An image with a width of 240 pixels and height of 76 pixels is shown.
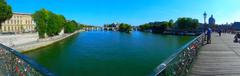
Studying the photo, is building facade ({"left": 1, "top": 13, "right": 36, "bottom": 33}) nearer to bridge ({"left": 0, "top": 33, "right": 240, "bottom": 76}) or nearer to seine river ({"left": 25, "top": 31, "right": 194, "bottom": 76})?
seine river ({"left": 25, "top": 31, "right": 194, "bottom": 76})

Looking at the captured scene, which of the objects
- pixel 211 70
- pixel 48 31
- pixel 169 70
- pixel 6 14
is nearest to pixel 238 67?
pixel 211 70

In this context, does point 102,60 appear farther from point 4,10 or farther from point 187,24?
point 187,24

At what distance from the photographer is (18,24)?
120 metres

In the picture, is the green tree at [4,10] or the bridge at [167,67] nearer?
the bridge at [167,67]

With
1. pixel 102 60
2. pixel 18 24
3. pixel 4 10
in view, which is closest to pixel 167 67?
pixel 102 60

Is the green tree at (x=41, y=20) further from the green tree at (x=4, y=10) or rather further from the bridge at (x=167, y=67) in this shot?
the bridge at (x=167, y=67)

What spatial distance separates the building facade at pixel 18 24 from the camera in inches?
4349

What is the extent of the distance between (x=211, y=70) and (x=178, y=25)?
13401 centimetres

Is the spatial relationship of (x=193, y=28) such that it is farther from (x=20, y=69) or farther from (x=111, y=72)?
(x=20, y=69)

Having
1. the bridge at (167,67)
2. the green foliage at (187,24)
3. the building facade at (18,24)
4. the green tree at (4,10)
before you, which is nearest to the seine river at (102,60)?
the bridge at (167,67)

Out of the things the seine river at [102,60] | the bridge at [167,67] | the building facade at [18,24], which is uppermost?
the building facade at [18,24]

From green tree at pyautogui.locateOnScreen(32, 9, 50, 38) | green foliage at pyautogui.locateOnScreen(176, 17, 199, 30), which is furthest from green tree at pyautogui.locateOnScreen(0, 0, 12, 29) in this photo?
green foliage at pyautogui.locateOnScreen(176, 17, 199, 30)

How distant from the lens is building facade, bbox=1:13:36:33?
4349 inches

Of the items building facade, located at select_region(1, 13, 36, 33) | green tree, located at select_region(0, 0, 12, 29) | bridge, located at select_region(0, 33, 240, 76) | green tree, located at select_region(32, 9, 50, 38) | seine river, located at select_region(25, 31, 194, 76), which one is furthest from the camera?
building facade, located at select_region(1, 13, 36, 33)
